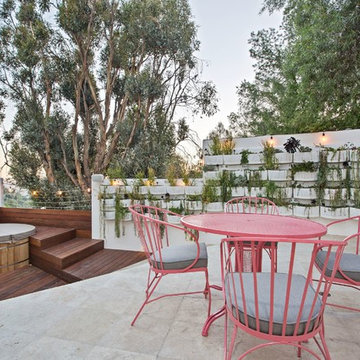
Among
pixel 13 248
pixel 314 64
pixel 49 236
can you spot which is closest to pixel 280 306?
pixel 49 236

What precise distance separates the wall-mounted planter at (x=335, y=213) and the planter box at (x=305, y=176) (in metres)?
0.47

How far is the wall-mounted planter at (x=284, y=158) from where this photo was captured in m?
3.80

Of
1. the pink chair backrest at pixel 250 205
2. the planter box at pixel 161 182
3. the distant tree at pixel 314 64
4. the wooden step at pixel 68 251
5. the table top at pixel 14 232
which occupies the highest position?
the distant tree at pixel 314 64

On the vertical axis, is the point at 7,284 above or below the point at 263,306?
below

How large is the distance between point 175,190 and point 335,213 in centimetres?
243

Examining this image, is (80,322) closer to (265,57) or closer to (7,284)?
(7,284)

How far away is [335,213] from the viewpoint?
359 centimetres

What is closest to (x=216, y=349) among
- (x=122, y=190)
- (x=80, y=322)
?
(x=80, y=322)

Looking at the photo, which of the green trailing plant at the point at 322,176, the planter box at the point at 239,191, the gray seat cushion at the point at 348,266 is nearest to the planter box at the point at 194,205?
the planter box at the point at 239,191

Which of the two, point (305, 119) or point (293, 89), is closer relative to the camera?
point (305, 119)

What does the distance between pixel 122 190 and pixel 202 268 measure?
2.83m

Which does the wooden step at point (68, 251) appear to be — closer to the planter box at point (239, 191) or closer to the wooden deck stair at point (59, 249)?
the wooden deck stair at point (59, 249)

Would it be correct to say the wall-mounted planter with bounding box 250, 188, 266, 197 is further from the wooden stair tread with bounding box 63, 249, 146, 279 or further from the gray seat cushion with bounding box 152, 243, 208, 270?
the gray seat cushion with bounding box 152, 243, 208, 270

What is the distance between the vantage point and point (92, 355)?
4.38 feet
